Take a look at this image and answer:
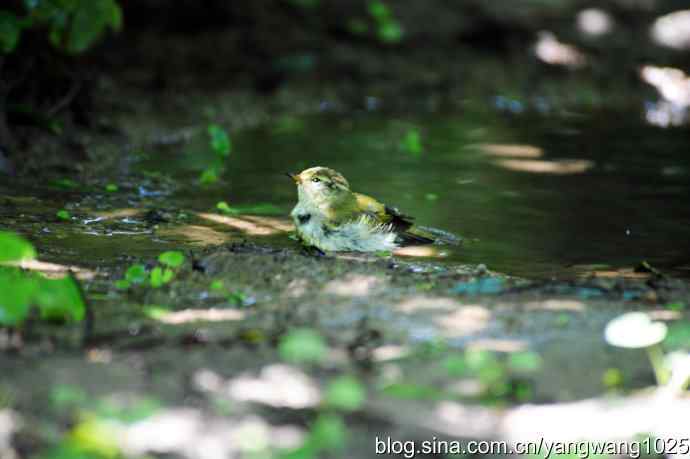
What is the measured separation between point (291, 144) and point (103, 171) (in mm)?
2386

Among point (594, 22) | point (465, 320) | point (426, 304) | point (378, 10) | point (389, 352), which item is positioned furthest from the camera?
point (594, 22)

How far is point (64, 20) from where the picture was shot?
323 inches

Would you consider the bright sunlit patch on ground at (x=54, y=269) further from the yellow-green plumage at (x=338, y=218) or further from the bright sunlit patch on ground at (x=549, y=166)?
the bright sunlit patch on ground at (x=549, y=166)

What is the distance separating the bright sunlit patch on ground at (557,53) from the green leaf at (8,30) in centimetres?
951

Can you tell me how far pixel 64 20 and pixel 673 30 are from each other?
11156 mm

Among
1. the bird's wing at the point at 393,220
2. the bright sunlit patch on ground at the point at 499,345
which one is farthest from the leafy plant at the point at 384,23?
the bright sunlit patch on ground at the point at 499,345

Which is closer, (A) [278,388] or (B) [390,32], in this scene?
(A) [278,388]

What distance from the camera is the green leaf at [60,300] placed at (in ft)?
14.0

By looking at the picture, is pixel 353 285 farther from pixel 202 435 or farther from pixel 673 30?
A: pixel 673 30

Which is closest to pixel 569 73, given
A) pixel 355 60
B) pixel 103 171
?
pixel 355 60

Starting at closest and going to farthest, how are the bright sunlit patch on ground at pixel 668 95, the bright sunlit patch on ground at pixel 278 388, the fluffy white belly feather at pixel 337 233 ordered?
the bright sunlit patch on ground at pixel 278 388, the fluffy white belly feather at pixel 337 233, the bright sunlit patch on ground at pixel 668 95

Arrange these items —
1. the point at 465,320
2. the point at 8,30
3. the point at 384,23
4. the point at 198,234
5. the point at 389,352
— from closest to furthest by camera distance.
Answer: the point at 389,352 < the point at 465,320 < the point at 198,234 < the point at 8,30 < the point at 384,23

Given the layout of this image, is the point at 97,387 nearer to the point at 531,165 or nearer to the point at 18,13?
the point at 18,13

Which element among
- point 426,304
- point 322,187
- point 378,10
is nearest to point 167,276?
point 426,304
